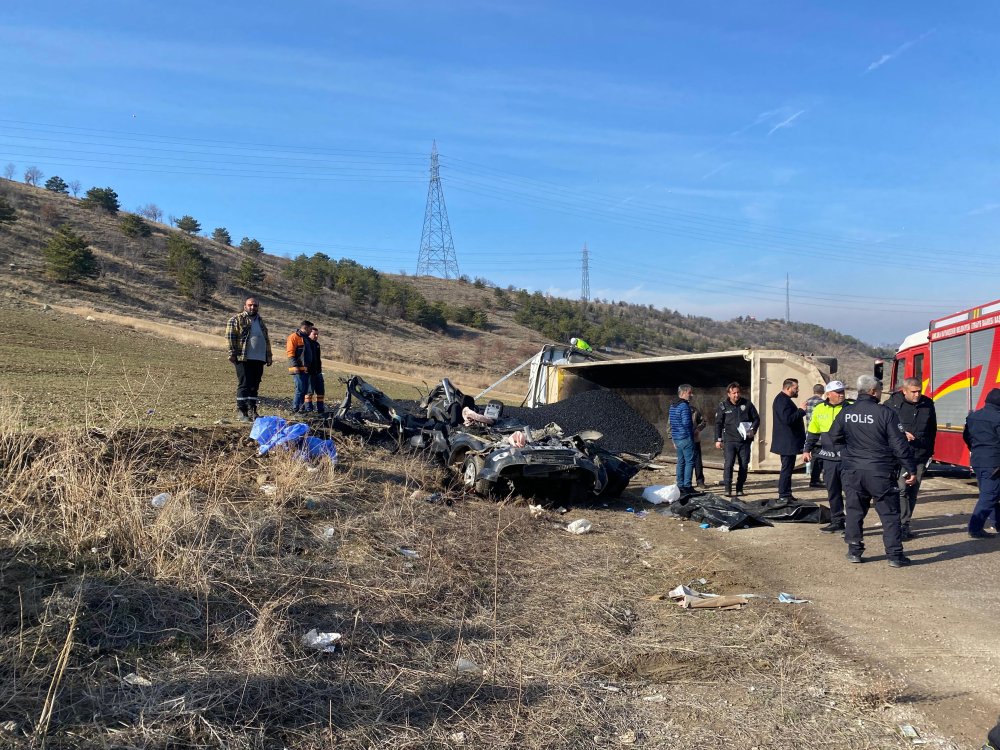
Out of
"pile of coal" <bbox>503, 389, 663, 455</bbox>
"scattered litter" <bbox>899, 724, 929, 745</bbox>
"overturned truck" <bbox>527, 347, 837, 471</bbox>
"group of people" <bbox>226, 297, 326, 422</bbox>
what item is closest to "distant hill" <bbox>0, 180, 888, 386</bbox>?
"overturned truck" <bbox>527, 347, 837, 471</bbox>

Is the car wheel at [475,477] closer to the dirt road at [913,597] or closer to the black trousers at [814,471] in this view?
the dirt road at [913,597]

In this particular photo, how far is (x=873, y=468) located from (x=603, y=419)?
7.04 m

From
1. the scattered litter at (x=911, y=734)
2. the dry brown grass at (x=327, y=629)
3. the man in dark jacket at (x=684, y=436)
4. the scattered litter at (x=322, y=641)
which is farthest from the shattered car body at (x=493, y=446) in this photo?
the scattered litter at (x=911, y=734)

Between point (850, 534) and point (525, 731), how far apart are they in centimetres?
437

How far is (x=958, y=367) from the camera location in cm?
1156

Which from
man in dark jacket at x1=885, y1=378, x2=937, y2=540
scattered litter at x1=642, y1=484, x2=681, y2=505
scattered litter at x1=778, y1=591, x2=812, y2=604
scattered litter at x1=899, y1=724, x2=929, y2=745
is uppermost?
man in dark jacket at x1=885, y1=378, x2=937, y2=540

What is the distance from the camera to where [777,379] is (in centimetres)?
1153

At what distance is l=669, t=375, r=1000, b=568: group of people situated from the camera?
6.26 m

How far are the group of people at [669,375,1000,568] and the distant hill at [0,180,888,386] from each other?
23.8 metres

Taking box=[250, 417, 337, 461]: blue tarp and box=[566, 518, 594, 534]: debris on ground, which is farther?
box=[566, 518, 594, 534]: debris on ground

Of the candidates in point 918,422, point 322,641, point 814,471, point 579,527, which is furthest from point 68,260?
point 918,422

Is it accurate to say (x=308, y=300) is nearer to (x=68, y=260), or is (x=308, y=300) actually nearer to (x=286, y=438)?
(x=68, y=260)

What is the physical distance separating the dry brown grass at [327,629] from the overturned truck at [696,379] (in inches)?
240

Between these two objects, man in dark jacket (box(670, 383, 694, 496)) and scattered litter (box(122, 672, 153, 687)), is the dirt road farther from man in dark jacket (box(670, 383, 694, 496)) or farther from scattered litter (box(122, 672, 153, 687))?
scattered litter (box(122, 672, 153, 687))
